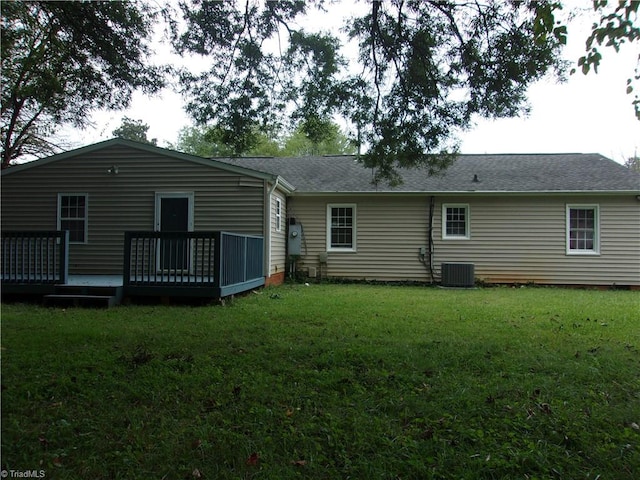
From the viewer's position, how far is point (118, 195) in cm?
1097

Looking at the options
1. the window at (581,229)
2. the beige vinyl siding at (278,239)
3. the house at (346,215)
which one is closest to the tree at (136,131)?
the house at (346,215)

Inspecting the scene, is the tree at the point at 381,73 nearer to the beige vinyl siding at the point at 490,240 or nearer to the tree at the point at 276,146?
the beige vinyl siding at the point at 490,240

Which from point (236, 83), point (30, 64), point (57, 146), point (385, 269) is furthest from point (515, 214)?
point (57, 146)

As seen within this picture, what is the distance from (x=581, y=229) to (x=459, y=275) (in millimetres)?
3862

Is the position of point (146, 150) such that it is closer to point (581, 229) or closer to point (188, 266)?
point (188, 266)

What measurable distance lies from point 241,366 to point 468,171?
1178 centimetres

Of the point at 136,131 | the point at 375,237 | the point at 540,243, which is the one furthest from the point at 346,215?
the point at 136,131

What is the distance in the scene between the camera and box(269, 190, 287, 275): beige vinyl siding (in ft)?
36.2

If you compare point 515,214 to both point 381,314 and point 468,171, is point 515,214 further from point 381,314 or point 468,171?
point 381,314

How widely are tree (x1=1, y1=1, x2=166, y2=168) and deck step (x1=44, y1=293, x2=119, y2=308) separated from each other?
3135 millimetres

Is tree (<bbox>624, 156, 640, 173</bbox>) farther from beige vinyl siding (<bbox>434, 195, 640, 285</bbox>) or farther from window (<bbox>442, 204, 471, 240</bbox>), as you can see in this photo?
window (<bbox>442, 204, 471, 240</bbox>)

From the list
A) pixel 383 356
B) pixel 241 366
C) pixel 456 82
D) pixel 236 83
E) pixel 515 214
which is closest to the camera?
pixel 241 366

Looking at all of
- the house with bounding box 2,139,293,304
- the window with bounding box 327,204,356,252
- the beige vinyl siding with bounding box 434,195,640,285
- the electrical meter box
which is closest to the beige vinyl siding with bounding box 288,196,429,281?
the window with bounding box 327,204,356,252

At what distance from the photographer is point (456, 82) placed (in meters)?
6.77
